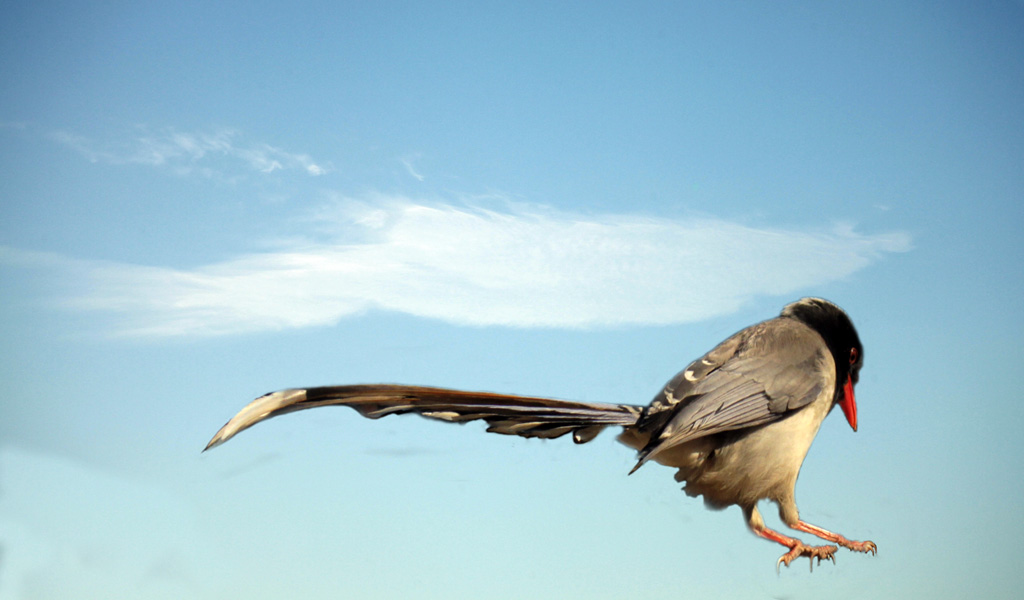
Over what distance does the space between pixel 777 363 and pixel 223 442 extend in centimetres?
117

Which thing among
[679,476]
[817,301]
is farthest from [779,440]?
[817,301]

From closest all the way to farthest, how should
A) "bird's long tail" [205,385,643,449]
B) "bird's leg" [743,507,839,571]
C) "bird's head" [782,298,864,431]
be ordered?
"bird's long tail" [205,385,643,449] < "bird's leg" [743,507,839,571] < "bird's head" [782,298,864,431]

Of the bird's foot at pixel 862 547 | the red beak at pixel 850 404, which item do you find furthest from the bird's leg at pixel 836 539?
the red beak at pixel 850 404

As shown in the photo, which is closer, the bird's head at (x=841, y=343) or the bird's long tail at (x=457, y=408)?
the bird's long tail at (x=457, y=408)

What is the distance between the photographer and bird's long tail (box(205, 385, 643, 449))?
1479mm

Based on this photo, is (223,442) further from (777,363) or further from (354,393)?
(777,363)

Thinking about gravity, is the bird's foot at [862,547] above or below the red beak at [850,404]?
below

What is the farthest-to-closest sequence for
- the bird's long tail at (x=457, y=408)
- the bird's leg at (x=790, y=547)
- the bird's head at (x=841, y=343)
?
the bird's head at (x=841, y=343)
the bird's leg at (x=790, y=547)
the bird's long tail at (x=457, y=408)

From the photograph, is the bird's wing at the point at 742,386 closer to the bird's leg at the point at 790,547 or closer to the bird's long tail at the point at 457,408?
the bird's long tail at the point at 457,408

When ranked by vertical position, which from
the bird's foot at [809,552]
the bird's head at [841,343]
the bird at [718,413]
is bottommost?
the bird's foot at [809,552]

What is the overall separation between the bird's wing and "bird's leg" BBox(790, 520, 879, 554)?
0.28m

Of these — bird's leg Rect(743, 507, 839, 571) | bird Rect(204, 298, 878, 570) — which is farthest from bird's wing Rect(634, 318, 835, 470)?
bird's leg Rect(743, 507, 839, 571)

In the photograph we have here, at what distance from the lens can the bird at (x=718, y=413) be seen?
5.04 feet

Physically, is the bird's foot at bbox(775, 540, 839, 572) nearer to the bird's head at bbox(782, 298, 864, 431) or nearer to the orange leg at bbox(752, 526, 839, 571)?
the orange leg at bbox(752, 526, 839, 571)
